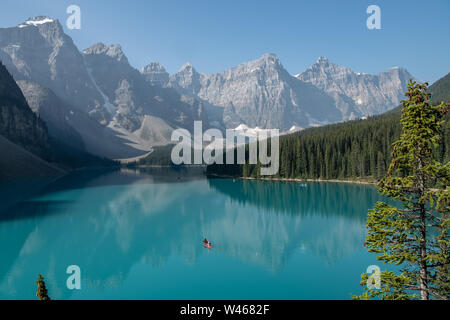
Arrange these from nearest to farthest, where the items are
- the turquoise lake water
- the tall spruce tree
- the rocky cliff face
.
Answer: the tall spruce tree < the turquoise lake water < the rocky cliff face

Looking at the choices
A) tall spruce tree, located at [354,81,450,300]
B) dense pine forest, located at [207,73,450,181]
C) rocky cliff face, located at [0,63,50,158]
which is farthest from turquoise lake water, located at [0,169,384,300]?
rocky cliff face, located at [0,63,50,158]

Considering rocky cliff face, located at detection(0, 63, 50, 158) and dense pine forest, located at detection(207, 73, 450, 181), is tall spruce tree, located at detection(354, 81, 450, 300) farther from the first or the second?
rocky cliff face, located at detection(0, 63, 50, 158)

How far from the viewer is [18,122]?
160750 mm

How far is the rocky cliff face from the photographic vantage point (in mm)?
153025

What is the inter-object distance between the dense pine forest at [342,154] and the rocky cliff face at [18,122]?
125 metres

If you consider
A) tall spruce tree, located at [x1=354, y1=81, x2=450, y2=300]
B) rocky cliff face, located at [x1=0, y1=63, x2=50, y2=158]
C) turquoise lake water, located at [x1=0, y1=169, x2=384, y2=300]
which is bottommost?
turquoise lake water, located at [x1=0, y1=169, x2=384, y2=300]

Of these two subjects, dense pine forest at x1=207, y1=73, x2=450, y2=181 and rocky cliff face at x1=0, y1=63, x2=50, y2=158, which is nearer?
dense pine forest at x1=207, y1=73, x2=450, y2=181

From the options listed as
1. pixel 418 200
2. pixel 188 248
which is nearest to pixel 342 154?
pixel 188 248

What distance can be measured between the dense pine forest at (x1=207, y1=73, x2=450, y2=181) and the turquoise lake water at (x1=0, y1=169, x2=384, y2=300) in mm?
29520

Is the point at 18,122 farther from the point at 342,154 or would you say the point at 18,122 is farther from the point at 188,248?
the point at 188,248

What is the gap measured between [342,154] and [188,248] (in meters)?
84.8

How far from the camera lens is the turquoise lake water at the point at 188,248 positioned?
78.3 ft
